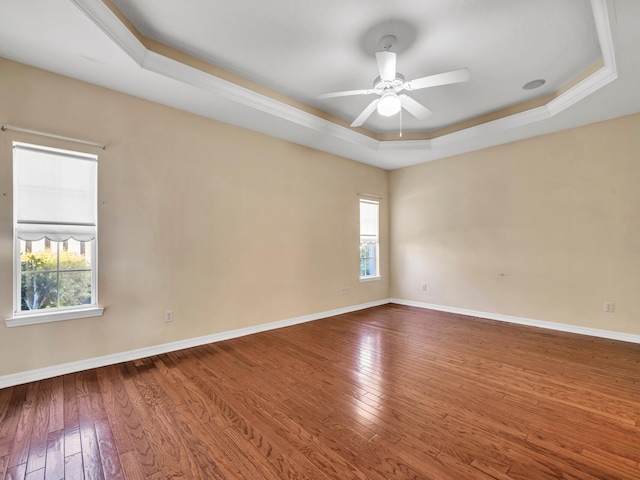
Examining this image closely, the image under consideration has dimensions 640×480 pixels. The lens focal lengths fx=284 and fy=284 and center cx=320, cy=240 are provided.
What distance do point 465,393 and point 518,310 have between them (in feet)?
9.20

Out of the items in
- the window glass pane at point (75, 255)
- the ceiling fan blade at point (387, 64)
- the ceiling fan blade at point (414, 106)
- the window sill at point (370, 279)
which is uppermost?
the ceiling fan blade at point (387, 64)

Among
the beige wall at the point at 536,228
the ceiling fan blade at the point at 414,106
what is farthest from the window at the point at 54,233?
the beige wall at the point at 536,228

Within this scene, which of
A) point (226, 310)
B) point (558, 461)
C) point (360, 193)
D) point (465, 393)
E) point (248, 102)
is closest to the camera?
point (558, 461)

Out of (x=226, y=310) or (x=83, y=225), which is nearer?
(x=83, y=225)

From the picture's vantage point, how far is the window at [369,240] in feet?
18.4

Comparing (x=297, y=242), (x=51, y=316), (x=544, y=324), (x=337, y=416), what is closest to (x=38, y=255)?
(x=51, y=316)

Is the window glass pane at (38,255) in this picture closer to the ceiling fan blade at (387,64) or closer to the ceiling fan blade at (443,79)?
the ceiling fan blade at (387,64)

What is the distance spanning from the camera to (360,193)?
5.47 meters

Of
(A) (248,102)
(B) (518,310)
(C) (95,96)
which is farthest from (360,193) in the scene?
(C) (95,96)

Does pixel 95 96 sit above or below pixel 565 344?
above

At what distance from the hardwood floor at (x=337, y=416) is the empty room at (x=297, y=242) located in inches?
0.7

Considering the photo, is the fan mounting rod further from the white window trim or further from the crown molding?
the white window trim

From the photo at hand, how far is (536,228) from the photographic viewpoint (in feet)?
13.9

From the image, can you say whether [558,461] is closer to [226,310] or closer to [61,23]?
[226,310]
